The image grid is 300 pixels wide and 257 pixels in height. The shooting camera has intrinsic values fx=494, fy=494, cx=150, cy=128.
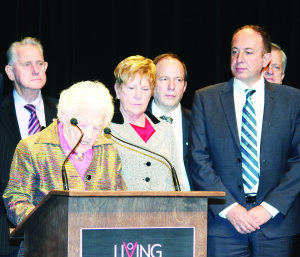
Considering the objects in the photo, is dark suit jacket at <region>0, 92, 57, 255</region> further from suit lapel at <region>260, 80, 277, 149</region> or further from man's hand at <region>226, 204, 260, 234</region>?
suit lapel at <region>260, 80, 277, 149</region>

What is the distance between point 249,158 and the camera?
2.95m

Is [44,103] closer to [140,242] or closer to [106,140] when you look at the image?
[106,140]

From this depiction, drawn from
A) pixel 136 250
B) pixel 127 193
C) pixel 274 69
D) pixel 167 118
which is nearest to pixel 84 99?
pixel 127 193

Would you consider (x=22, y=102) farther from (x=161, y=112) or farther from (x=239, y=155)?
(x=239, y=155)

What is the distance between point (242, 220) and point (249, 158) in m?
0.39

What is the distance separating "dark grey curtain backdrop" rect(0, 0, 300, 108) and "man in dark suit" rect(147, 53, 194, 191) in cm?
77

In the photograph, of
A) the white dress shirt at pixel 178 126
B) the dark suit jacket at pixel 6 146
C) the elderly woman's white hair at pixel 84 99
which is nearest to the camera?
the elderly woman's white hair at pixel 84 99

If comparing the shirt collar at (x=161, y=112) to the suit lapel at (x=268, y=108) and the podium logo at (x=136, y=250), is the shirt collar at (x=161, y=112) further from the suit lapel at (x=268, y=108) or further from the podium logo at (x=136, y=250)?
the podium logo at (x=136, y=250)

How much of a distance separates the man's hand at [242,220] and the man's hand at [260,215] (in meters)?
0.03

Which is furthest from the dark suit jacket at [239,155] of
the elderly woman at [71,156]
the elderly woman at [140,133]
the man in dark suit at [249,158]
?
the elderly woman at [71,156]

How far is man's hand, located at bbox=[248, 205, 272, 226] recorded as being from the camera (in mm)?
2805

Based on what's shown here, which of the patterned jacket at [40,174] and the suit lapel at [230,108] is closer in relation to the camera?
the patterned jacket at [40,174]

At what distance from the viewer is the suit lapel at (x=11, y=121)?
3184 millimetres

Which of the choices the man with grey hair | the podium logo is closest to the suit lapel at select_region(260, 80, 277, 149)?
the man with grey hair
